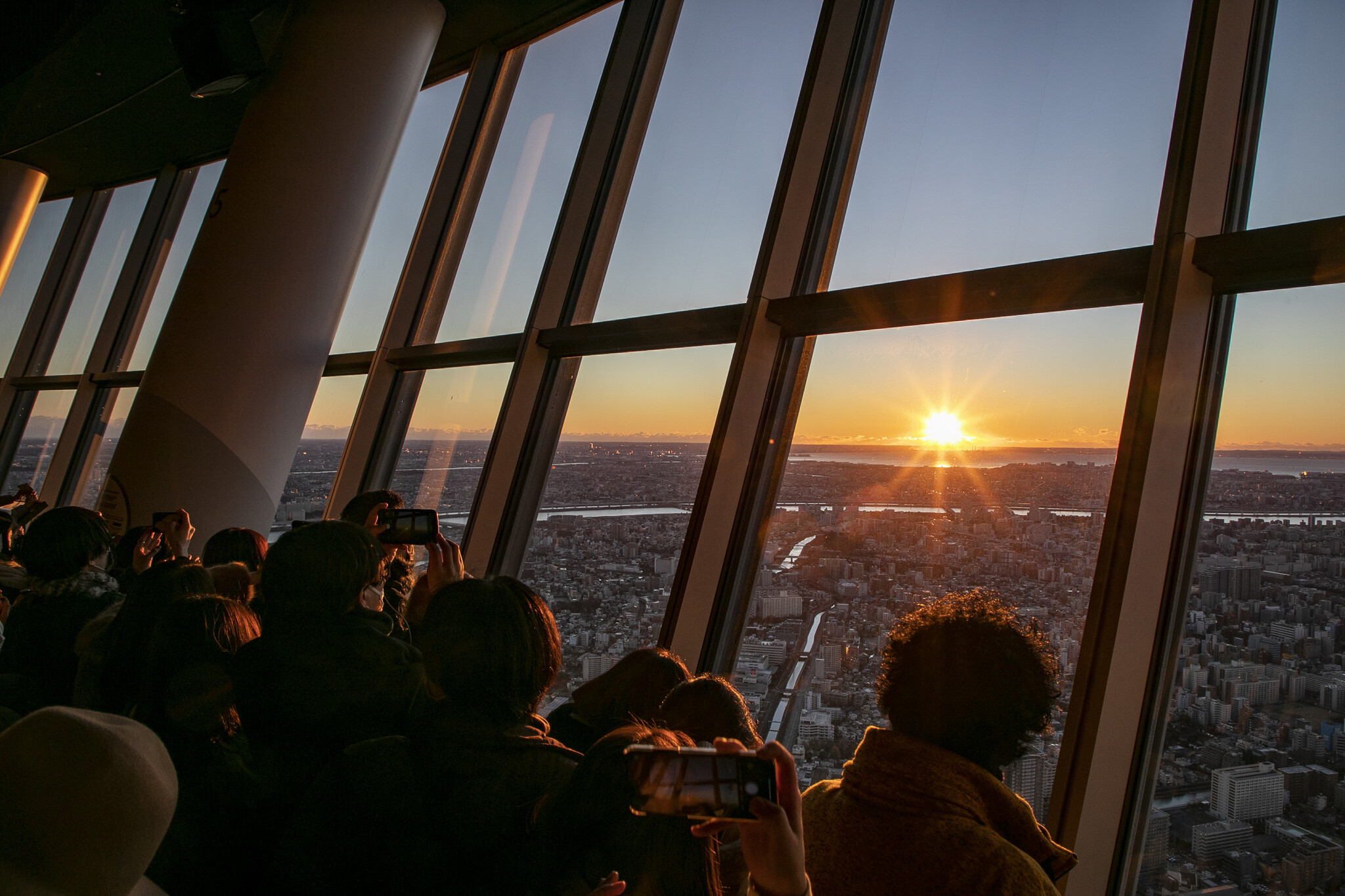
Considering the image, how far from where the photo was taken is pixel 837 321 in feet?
9.44

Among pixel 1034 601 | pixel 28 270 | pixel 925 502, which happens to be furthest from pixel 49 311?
pixel 1034 601

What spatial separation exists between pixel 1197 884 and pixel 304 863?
1.86 metres

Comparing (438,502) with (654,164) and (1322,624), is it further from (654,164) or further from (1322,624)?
(1322,624)

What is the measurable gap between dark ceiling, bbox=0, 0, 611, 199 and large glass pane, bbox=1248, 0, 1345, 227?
12.4 ft

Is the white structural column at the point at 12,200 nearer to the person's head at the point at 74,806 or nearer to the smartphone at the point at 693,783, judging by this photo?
the person's head at the point at 74,806

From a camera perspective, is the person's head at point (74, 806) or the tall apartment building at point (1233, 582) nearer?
the person's head at point (74, 806)

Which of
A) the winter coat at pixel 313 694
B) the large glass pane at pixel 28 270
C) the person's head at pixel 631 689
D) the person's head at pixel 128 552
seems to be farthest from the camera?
the large glass pane at pixel 28 270

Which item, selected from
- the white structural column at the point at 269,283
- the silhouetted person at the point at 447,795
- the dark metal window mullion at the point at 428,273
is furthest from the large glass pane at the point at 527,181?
the silhouetted person at the point at 447,795

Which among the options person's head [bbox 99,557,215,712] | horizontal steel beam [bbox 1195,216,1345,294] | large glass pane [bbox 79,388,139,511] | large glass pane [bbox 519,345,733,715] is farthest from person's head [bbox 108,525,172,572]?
large glass pane [bbox 79,388,139,511]

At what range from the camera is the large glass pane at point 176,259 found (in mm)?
7996

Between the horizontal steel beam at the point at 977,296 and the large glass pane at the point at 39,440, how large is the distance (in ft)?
29.3

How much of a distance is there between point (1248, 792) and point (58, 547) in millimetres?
3060

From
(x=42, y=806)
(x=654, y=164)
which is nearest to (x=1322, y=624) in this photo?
(x=42, y=806)

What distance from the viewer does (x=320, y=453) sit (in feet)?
18.6
